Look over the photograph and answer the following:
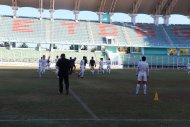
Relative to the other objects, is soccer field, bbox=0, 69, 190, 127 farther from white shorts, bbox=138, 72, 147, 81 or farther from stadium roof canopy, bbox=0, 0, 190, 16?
stadium roof canopy, bbox=0, 0, 190, 16

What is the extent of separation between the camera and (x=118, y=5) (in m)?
80.0

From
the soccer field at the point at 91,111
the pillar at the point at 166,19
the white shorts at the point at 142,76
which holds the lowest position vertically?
the soccer field at the point at 91,111

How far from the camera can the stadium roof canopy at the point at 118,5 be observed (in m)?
77.7

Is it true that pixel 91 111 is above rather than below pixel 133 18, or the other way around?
below

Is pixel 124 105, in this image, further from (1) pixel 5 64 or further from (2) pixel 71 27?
(2) pixel 71 27

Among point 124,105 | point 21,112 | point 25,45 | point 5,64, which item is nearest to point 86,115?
point 21,112

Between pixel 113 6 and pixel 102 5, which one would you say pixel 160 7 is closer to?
pixel 113 6

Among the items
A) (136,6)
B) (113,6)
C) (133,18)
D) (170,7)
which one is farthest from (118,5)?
(170,7)

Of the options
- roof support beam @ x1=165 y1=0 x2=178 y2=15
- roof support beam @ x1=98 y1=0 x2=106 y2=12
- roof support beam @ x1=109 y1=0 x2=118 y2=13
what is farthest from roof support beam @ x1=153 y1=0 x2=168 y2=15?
roof support beam @ x1=98 y1=0 x2=106 y2=12

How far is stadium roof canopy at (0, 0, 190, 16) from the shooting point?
7769 cm

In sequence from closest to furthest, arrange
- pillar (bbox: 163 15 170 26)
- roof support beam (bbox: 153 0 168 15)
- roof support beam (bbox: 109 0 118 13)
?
roof support beam (bbox: 109 0 118 13), roof support beam (bbox: 153 0 168 15), pillar (bbox: 163 15 170 26)

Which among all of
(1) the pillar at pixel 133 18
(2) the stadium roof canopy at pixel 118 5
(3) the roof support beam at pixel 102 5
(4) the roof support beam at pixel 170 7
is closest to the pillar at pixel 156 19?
(2) the stadium roof canopy at pixel 118 5

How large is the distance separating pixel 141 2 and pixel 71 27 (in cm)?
1392

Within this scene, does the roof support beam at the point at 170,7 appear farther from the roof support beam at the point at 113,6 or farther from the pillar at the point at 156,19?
the roof support beam at the point at 113,6
